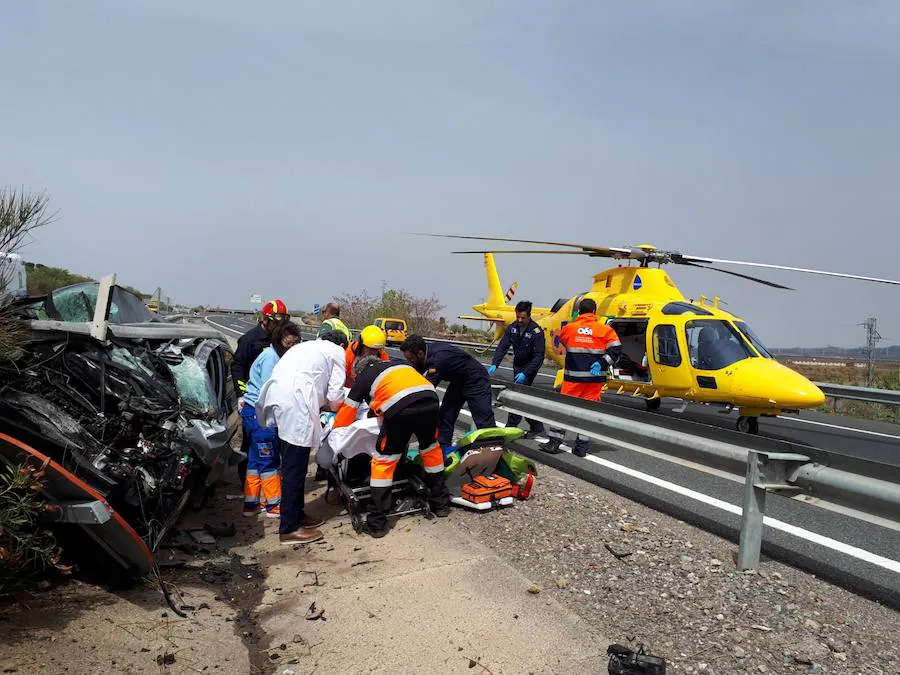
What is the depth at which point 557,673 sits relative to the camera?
9.50ft

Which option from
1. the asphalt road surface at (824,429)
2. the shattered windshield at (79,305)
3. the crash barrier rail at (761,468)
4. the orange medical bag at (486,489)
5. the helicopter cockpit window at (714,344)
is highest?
the shattered windshield at (79,305)

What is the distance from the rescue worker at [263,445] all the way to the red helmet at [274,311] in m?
0.40

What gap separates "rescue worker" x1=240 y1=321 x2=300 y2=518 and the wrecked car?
1.36 ft

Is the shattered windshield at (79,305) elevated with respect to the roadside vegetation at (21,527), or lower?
elevated

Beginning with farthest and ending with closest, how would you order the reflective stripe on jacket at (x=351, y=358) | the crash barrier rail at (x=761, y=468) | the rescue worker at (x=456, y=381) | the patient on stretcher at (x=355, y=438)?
the reflective stripe on jacket at (x=351, y=358), the rescue worker at (x=456, y=381), the patient on stretcher at (x=355, y=438), the crash barrier rail at (x=761, y=468)

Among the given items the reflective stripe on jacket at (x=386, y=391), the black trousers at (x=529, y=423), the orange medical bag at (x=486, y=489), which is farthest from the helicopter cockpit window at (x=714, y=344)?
the reflective stripe on jacket at (x=386, y=391)

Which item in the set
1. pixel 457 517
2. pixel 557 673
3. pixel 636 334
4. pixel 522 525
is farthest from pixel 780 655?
pixel 636 334

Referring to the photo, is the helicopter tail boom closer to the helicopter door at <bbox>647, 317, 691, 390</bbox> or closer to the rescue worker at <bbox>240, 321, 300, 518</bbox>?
the helicopter door at <bbox>647, 317, 691, 390</bbox>

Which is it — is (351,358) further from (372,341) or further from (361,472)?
(361,472)

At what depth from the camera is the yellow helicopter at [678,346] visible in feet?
29.0

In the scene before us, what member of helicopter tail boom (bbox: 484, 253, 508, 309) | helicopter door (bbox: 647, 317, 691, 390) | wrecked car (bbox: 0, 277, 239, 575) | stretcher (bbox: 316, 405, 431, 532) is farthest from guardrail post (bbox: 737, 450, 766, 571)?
helicopter tail boom (bbox: 484, 253, 508, 309)

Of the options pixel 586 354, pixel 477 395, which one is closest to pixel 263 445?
pixel 477 395

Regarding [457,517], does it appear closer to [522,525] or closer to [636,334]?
[522,525]

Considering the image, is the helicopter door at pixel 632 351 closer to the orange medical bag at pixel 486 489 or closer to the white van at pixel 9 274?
the orange medical bag at pixel 486 489
